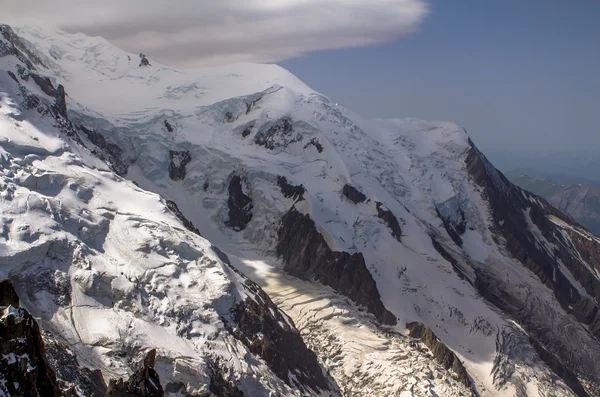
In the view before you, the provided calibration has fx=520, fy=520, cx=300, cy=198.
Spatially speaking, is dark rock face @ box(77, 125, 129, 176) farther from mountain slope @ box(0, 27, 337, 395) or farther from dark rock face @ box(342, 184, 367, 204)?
dark rock face @ box(342, 184, 367, 204)

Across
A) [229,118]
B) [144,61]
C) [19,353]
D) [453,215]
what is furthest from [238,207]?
[19,353]

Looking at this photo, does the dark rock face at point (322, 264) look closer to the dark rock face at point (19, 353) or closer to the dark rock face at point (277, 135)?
the dark rock face at point (277, 135)

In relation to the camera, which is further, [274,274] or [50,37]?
[50,37]

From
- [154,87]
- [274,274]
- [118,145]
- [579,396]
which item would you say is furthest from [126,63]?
[579,396]

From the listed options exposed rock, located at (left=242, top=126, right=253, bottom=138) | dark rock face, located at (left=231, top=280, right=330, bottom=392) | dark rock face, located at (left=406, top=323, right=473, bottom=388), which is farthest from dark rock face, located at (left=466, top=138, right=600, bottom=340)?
dark rock face, located at (left=231, top=280, right=330, bottom=392)

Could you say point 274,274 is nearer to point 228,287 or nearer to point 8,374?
point 228,287

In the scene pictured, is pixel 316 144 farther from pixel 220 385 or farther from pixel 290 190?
pixel 220 385
